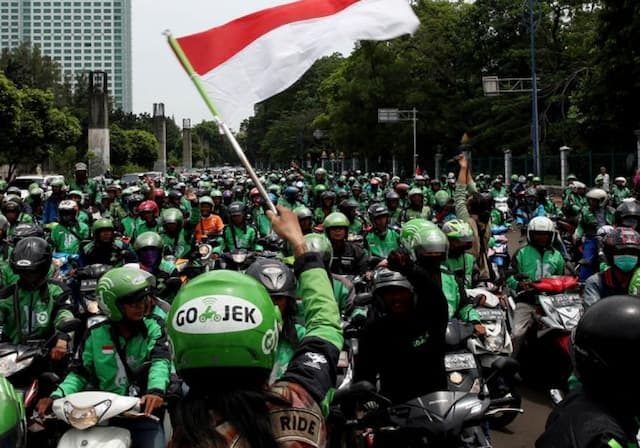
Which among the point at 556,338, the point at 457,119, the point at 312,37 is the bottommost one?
the point at 556,338

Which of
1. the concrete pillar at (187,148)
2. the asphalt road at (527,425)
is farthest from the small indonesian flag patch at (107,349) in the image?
the concrete pillar at (187,148)

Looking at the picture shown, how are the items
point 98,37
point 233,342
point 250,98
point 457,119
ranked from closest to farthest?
point 233,342 → point 250,98 → point 457,119 → point 98,37

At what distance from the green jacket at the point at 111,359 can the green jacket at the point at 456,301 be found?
2.07m

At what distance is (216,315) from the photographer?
6.98 ft

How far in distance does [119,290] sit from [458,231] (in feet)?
13.0

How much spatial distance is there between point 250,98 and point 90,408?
2055 millimetres

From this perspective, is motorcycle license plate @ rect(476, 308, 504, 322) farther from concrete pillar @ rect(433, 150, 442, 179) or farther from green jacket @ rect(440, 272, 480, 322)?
concrete pillar @ rect(433, 150, 442, 179)

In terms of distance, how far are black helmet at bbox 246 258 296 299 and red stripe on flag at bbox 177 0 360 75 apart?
48.3 inches

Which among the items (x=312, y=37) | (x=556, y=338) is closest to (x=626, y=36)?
(x=556, y=338)

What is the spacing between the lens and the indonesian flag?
16.0 ft

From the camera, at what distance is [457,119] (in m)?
48.1

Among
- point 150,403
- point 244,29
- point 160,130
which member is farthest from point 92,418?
point 160,130

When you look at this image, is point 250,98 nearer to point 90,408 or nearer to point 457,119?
point 90,408

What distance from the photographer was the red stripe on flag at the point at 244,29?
15.9 ft
